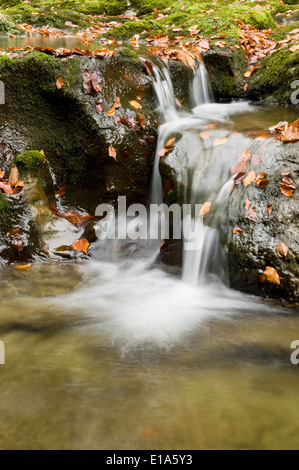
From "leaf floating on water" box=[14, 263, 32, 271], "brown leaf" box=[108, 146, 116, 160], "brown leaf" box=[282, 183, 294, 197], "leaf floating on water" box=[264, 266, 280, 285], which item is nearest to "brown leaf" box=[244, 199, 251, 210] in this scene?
"brown leaf" box=[282, 183, 294, 197]

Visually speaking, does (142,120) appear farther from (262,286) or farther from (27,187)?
(262,286)

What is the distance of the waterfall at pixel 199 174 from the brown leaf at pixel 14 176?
5.06 feet

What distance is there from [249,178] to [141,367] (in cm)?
205

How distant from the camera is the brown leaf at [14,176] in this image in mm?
4020

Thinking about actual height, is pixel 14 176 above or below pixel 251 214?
above

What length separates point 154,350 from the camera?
99.4 inches

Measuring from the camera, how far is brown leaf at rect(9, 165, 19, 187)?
402 cm

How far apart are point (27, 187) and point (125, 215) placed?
1.15 m

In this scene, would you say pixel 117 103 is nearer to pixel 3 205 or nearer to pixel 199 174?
pixel 199 174

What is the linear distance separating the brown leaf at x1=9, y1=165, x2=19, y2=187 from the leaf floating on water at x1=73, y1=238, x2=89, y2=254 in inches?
35.3

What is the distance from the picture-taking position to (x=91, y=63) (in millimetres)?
4586

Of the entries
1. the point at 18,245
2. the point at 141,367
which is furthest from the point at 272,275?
the point at 18,245

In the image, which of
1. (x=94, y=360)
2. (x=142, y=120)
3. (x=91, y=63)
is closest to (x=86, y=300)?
(x=94, y=360)

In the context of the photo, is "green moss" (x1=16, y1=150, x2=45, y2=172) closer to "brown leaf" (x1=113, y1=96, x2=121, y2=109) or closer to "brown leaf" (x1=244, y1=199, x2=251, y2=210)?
"brown leaf" (x1=113, y1=96, x2=121, y2=109)
